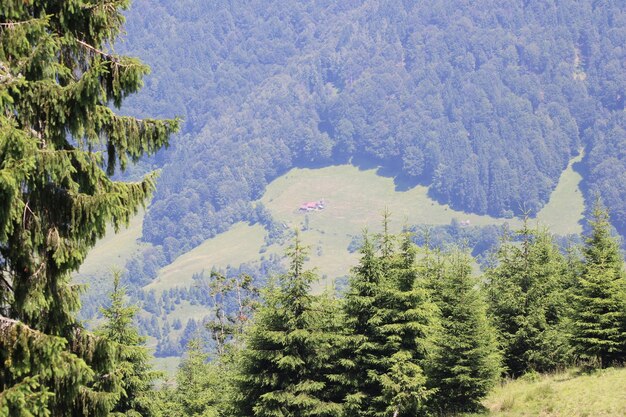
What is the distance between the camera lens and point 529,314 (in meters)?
37.7

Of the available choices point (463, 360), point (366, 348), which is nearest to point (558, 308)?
point (463, 360)

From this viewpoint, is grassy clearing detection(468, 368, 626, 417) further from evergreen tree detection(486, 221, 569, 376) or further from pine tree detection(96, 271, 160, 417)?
pine tree detection(96, 271, 160, 417)

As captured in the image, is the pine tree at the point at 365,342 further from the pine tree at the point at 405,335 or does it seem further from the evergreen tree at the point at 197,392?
the evergreen tree at the point at 197,392

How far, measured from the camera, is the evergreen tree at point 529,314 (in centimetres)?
3700

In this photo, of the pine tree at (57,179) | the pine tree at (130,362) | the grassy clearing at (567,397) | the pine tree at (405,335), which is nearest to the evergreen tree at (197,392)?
the pine tree at (130,362)

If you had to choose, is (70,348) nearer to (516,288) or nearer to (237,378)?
(237,378)

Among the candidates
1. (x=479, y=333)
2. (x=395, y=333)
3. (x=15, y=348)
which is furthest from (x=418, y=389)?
(x=15, y=348)

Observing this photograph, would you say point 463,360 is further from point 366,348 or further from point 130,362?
point 130,362

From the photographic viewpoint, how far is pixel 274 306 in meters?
31.3

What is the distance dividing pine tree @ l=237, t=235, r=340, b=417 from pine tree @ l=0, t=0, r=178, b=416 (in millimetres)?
18033

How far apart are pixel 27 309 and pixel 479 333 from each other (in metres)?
23.8

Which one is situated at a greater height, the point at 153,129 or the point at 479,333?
the point at 153,129

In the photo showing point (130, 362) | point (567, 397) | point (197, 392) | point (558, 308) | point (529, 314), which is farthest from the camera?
point (197, 392)

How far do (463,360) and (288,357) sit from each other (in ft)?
24.0
